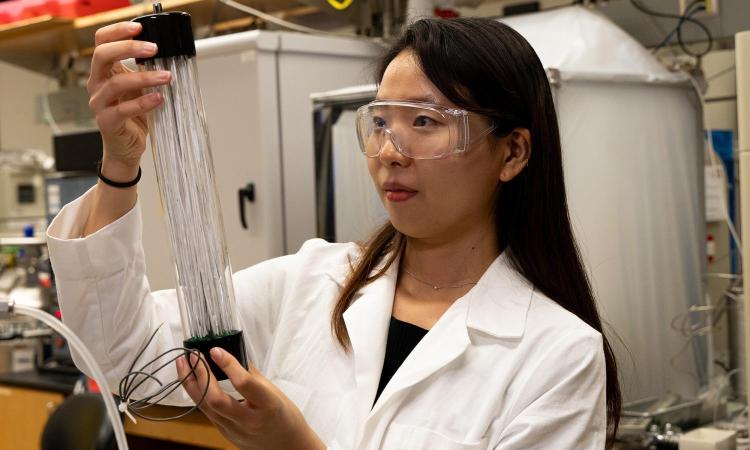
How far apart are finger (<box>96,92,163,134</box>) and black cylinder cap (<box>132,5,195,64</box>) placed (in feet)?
0.16

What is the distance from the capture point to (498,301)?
4.47ft

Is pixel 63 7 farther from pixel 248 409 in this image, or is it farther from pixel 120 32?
pixel 248 409

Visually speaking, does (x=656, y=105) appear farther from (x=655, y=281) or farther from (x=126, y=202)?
(x=126, y=202)

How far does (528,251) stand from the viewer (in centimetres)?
140

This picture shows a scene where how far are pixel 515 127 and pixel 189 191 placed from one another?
0.53m

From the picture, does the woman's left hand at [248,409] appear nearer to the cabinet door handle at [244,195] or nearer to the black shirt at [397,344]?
the black shirt at [397,344]

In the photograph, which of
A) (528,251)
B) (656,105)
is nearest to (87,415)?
(528,251)

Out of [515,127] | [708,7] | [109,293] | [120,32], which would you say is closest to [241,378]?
[109,293]

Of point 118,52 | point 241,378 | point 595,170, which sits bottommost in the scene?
point 241,378

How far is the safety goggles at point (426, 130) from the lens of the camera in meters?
1.28

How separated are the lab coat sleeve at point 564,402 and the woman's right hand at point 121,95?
644 millimetres

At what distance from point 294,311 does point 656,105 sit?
129cm

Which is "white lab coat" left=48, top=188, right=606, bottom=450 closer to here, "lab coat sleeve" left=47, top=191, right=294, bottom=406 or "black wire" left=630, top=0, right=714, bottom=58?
"lab coat sleeve" left=47, top=191, right=294, bottom=406

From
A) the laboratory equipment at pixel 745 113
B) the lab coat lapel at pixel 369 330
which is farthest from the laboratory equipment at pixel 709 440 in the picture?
the lab coat lapel at pixel 369 330
